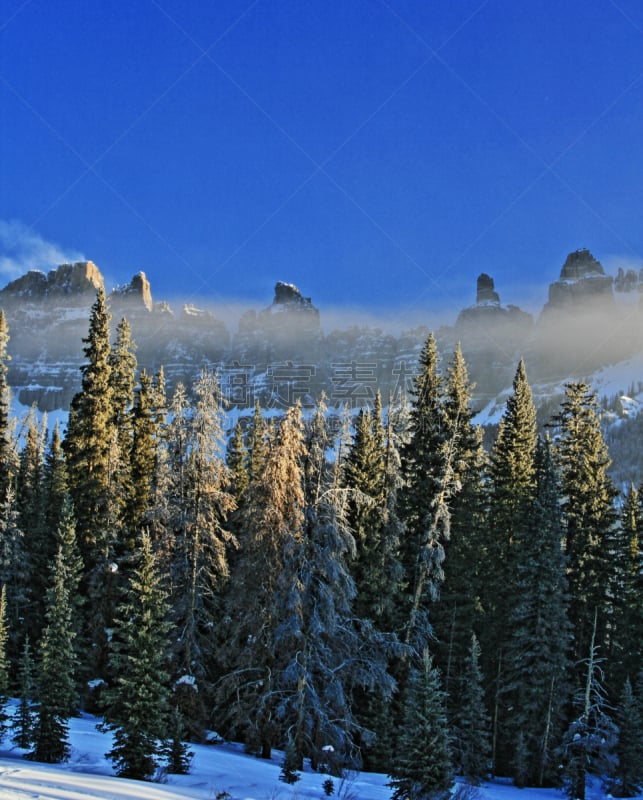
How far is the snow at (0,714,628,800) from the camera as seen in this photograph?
1161 centimetres

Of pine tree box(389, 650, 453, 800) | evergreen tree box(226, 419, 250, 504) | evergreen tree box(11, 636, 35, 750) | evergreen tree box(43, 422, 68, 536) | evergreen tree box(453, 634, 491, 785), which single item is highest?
evergreen tree box(226, 419, 250, 504)

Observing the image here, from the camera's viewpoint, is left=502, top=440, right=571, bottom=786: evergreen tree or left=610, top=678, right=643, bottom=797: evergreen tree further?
left=502, top=440, right=571, bottom=786: evergreen tree

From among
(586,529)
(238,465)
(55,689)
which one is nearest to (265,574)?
(55,689)

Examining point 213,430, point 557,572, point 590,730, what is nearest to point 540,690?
point 590,730

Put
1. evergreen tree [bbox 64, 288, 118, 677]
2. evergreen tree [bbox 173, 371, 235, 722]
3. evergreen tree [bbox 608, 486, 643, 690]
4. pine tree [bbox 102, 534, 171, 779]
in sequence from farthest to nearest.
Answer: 1. evergreen tree [bbox 608, 486, 643, 690]
2. evergreen tree [bbox 64, 288, 118, 677]
3. evergreen tree [bbox 173, 371, 235, 722]
4. pine tree [bbox 102, 534, 171, 779]

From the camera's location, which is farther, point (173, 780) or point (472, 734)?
point (472, 734)

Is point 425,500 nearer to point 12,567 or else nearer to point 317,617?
point 317,617

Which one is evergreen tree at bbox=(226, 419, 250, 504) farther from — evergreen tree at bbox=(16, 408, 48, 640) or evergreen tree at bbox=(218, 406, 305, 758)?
evergreen tree at bbox=(218, 406, 305, 758)

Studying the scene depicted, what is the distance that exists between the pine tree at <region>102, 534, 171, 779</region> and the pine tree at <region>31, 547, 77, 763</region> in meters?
1.61

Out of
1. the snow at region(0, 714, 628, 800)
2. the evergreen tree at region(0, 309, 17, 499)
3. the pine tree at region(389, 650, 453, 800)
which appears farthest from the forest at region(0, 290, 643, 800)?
the snow at region(0, 714, 628, 800)

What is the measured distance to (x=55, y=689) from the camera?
60.8 ft

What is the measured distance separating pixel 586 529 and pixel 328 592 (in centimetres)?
1854

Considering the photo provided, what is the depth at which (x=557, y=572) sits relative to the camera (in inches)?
1172

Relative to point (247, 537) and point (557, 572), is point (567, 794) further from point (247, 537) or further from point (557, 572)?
point (247, 537)
